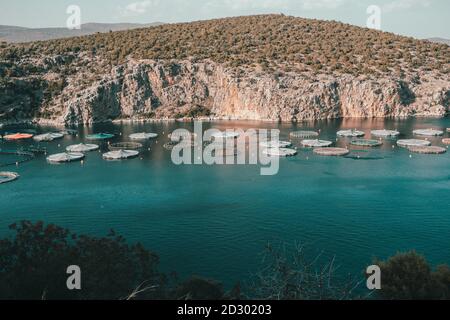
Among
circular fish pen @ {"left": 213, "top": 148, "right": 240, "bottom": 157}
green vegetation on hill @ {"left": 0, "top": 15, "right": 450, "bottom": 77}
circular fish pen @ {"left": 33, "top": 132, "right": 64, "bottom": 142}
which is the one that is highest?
green vegetation on hill @ {"left": 0, "top": 15, "right": 450, "bottom": 77}

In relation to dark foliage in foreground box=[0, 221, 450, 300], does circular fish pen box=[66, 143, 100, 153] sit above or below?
above

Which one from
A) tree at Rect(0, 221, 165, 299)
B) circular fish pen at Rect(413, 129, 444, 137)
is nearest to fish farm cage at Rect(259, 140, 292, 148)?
circular fish pen at Rect(413, 129, 444, 137)

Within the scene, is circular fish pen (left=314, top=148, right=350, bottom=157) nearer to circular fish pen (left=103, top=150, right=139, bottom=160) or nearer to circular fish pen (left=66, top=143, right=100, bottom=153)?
circular fish pen (left=103, top=150, right=139, bottom=160)

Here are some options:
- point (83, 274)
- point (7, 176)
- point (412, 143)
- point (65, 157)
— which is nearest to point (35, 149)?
point (65, 157)

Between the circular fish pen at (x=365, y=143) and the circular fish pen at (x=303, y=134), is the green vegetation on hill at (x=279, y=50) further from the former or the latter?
the circular fish pen at (x=365, y=143)

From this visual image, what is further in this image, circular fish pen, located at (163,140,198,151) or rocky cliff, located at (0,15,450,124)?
rocky cliff, located at (0,15,450,124)

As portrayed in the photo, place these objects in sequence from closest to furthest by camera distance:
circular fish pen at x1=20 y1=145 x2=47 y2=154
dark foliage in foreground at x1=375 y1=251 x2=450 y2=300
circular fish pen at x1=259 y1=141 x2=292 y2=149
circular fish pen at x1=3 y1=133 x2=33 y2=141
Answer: dark foliage in foreground at x1=375 y1=251 x2=450 y2=300 < circular fish pen at x1=259 y1=141 x2=292 y2=149 < circular fish pen at x1=20 y1=145 x2=47 y2=154 < circular fish pen at x1=3 y1=133 x2=33 y2=141
